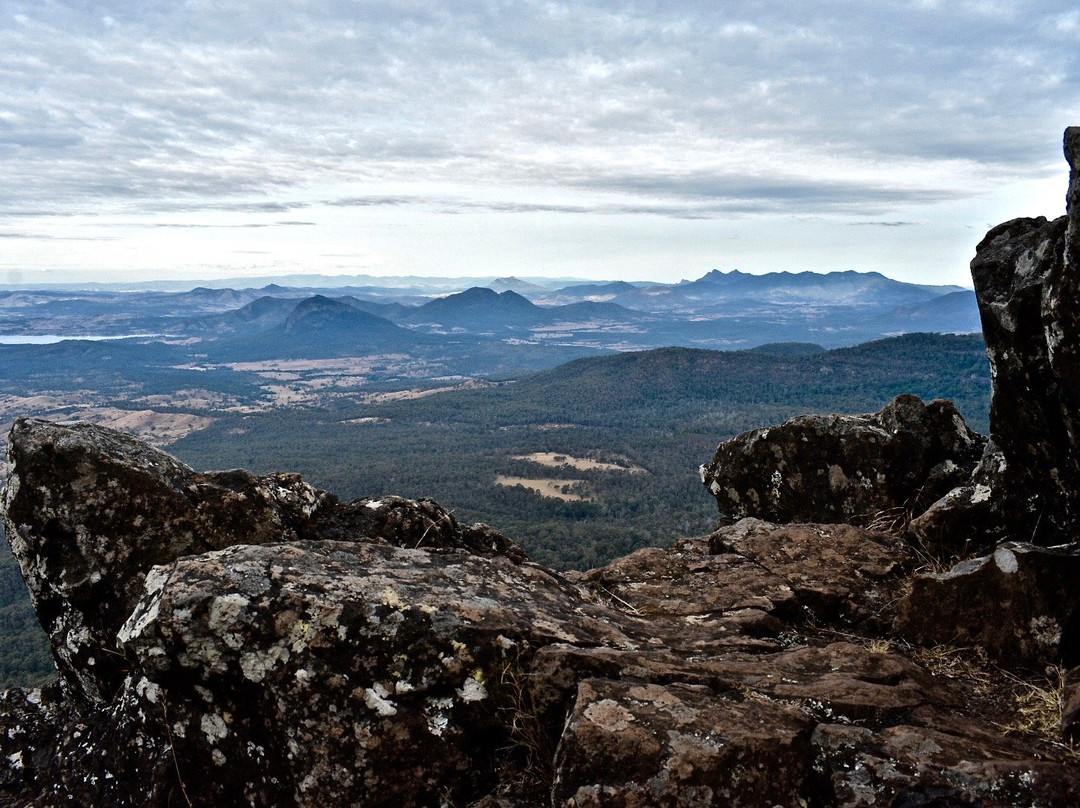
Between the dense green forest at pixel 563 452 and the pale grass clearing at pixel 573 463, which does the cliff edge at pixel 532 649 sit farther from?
the pale grass clearing at pixel 573 463

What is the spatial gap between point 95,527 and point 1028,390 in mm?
9327

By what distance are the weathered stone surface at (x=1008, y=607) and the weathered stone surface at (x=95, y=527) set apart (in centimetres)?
657

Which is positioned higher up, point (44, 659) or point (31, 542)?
point (31, 542)

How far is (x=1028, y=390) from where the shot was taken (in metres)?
6.83

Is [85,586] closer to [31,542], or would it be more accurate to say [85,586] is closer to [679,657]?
[31,542]

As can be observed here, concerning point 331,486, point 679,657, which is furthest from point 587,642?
point 331,486

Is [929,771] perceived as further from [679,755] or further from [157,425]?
[157,425]

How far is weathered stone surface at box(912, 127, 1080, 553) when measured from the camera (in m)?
5.87

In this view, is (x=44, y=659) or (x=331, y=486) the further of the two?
(x=331, y=486)

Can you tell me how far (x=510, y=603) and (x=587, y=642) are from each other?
31.2 inches

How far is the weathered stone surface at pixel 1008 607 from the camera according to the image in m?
5.70

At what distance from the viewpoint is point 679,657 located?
18.2 ft

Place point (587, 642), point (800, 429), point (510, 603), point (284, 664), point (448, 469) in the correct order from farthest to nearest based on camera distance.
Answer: point (448, 469) → point (800, 429) → point (510, 603) → point (587, 642) → point (284, 664)

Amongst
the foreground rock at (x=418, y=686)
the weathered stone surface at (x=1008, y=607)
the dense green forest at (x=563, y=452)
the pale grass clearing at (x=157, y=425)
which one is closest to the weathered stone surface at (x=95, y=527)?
the foreground rock at (x=418, y=686)
